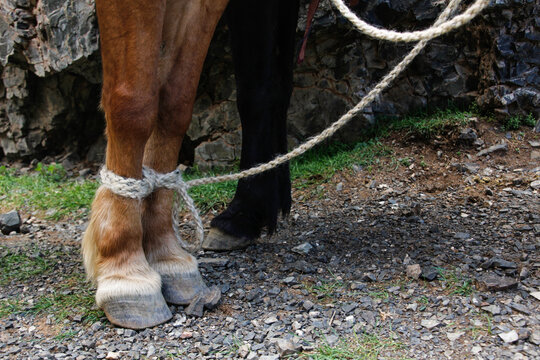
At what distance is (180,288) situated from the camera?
1498mm

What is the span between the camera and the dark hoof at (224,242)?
78.2 inches

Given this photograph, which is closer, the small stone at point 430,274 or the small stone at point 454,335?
the small stone at point 454,335

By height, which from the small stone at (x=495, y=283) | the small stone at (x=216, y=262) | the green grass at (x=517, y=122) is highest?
the green grass at (x=517, y=122)

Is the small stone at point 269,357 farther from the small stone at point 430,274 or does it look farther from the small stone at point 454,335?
the small stone at point 430,274

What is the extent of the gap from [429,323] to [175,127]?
92cm

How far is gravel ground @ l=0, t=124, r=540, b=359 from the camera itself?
1254 millimetres

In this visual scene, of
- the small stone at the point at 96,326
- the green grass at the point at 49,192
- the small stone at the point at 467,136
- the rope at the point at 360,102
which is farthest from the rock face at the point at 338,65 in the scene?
the small stone at the point at 96,326

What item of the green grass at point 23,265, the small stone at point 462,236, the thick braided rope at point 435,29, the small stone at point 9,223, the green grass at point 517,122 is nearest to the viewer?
the thick braided rope at point 435,29

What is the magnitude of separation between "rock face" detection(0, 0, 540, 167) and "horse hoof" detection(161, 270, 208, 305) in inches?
80.0

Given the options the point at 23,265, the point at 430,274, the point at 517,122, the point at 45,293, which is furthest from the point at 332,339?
the point at 517,122

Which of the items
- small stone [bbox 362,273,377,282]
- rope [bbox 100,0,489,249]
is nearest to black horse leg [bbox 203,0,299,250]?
rope [bbox 100,0,489,249]

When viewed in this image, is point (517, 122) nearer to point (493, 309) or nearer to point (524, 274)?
point (524, 274)

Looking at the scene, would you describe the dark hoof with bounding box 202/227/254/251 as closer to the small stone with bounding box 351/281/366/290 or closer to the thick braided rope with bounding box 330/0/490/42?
the small stone with bounding box 351/281/366/290

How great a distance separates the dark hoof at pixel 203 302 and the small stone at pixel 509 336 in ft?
2.59
